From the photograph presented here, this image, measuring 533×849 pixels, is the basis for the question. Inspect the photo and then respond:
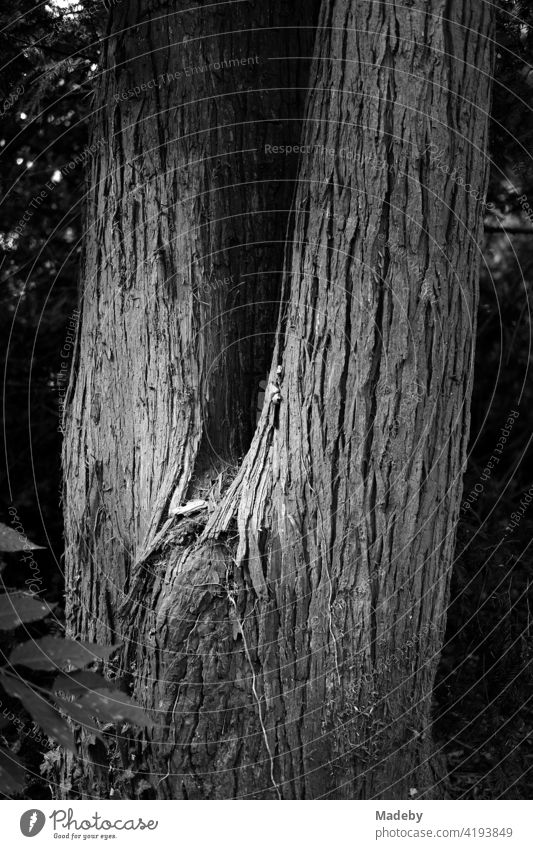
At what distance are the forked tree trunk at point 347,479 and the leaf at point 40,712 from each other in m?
0.69

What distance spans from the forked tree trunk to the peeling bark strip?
0.24 meters

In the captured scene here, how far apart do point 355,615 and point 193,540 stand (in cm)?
45

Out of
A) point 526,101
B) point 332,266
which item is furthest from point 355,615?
point 526,101

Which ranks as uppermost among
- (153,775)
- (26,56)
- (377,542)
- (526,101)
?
(26,56)

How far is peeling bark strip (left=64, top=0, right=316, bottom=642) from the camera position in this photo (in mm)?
2172

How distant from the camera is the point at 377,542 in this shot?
1.95 m

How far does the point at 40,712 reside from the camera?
1272 mm

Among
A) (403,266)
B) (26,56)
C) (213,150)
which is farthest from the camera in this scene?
(26,56)

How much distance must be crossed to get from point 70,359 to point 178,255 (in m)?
1.63

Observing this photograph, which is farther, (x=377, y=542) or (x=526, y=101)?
(x=526, y=101)

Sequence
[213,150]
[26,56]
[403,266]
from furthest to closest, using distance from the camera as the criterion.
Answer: [26,56]
[213,150]
[403,266]

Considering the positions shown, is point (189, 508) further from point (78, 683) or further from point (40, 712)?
point (40, 712)

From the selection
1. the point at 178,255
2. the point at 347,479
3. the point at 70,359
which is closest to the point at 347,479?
the point at 347,479

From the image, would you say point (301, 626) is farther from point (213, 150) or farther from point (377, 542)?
point (213, 150)
